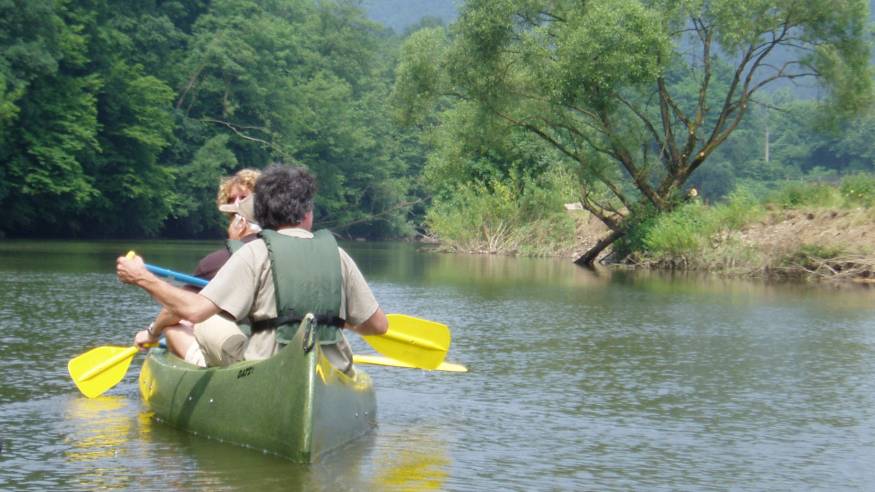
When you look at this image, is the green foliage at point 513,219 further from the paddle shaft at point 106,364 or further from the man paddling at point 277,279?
the man paddling at point 277,279

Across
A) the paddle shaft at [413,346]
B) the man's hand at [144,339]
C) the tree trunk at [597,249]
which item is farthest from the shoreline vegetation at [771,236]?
the man's hand at [144,339]

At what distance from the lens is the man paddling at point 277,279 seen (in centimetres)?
728

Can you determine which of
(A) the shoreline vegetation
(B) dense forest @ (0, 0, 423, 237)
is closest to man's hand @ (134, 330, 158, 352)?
(A) the shoreline vegetation

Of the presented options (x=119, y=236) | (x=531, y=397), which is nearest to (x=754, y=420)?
(x=531, y=397)

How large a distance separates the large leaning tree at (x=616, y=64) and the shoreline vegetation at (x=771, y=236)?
1.60 meters

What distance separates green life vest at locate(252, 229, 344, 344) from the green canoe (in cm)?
23

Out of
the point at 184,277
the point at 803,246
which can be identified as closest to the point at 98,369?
the point at 184,277

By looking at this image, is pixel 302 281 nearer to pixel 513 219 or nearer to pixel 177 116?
pixel 513 219

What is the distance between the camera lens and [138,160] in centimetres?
5109

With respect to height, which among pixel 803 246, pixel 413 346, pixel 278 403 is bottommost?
pixel 278 403

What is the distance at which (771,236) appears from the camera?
31.1 m

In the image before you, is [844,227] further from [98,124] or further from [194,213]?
[194,213]

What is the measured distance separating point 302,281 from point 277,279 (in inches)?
6.2

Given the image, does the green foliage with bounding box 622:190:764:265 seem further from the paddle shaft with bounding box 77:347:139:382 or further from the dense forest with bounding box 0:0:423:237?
the paddle shaft with bounding box 77:347:139:382
